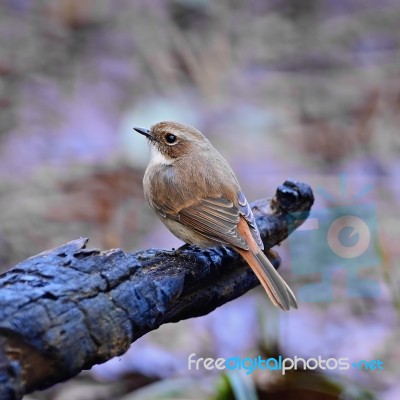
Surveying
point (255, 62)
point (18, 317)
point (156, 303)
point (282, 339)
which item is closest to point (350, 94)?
point (255, 62)

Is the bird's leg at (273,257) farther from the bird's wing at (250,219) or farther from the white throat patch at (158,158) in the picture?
the white throat patch at (158,158)

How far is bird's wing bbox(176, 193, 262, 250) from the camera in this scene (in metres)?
2.04

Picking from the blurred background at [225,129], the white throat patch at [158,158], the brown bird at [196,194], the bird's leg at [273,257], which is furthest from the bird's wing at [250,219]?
the blurred background at [225,129]

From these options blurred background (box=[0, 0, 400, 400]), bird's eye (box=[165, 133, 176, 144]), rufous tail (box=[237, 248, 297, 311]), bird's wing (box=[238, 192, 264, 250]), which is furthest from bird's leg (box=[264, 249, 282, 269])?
bird's eye (box=[165, 133, 176, 144])

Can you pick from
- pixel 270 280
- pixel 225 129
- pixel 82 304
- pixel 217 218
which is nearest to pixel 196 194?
pixel 217 218

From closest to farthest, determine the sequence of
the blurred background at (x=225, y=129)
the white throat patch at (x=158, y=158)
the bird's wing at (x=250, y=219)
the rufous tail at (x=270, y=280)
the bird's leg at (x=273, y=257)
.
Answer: the rufous tail at (x=270, y=280) < the bird's wing at (x=250, y=219) < the bird's leg at (x=273, y=257) < the white throat patch at (x=158, y=158) < the blurred background at (x=225, y=129)

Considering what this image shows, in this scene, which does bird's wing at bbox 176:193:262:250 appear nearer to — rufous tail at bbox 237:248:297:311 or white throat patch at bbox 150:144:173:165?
rufous tail at bbox 237:248:297:311

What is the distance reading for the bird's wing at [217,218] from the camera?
80.1 inches

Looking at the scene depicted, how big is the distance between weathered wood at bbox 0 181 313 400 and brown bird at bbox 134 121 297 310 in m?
0.24

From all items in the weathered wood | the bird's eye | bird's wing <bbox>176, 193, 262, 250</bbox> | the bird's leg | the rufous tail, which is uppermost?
the bird's eye

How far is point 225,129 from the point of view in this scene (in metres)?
3.76

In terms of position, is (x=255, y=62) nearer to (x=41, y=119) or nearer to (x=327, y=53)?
(x=327, y=53)

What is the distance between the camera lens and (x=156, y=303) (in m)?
1.48

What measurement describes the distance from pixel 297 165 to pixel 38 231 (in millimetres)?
1224
